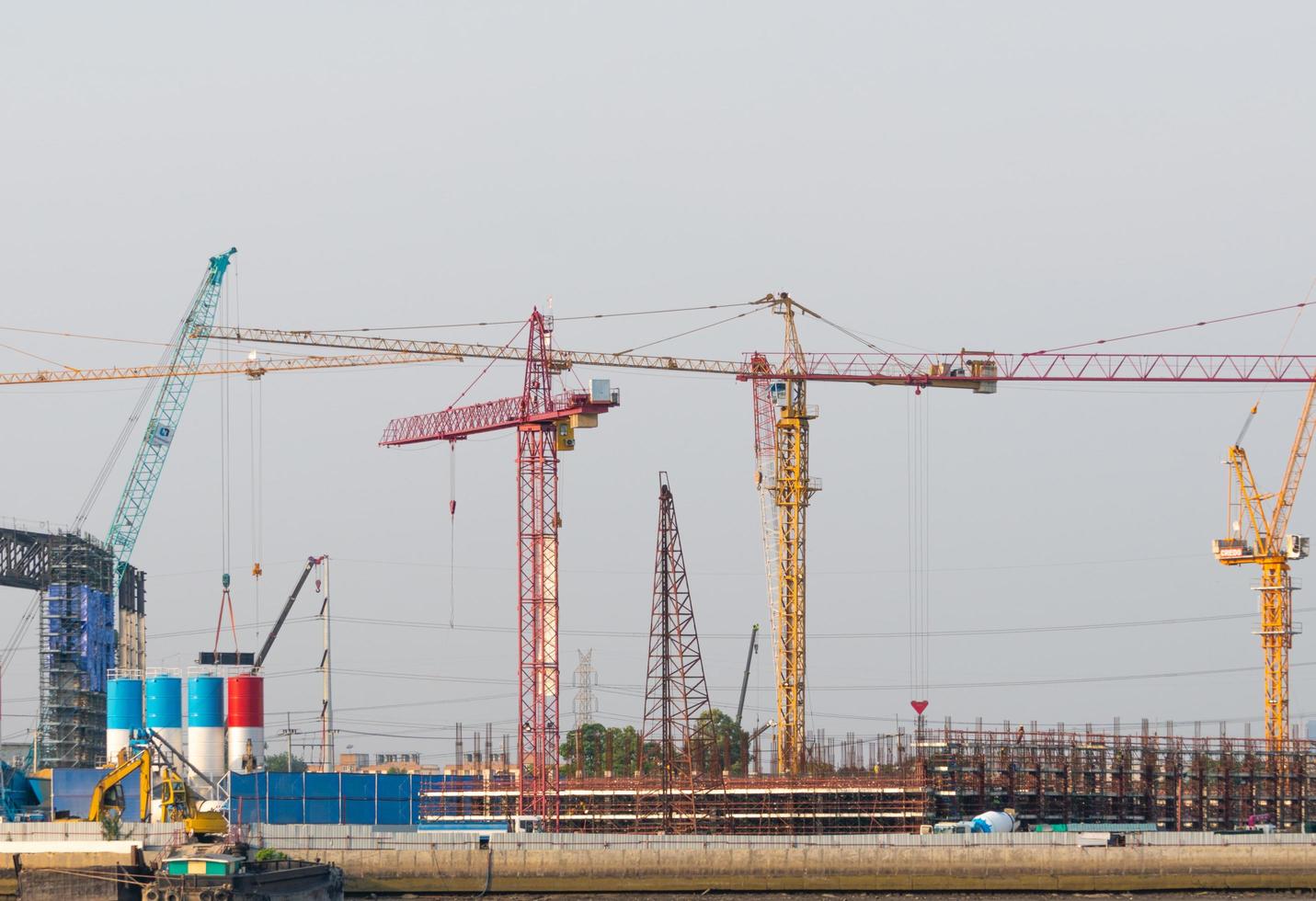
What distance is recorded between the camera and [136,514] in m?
146

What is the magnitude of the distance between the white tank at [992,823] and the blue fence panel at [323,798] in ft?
117

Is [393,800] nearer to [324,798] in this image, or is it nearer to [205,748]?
[324,798]

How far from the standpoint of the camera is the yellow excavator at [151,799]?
8075cm

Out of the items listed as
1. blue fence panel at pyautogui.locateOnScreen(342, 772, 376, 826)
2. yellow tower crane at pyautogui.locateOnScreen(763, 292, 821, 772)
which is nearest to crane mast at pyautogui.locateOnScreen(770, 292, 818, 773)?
yellow tower crane at pyautogui.locateOnScreen(763, 292, 821, 772)

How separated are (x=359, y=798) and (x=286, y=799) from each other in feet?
20.0

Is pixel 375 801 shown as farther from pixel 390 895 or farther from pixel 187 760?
pixel 390 895

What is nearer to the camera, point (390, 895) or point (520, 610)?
point (390, 895)

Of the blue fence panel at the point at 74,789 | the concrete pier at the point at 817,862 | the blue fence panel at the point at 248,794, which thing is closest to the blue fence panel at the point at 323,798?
the blue fence panel at the point at 248,794

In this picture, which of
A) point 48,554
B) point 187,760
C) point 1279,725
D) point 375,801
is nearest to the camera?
point 187,760

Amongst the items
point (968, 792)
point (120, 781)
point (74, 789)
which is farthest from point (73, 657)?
point (968, 792)

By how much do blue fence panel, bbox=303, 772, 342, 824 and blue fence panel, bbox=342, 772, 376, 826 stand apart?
0.68m

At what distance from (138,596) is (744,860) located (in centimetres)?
8361

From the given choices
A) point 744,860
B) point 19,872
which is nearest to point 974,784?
point 744,860

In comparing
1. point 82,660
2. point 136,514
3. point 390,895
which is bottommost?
point 390,895
